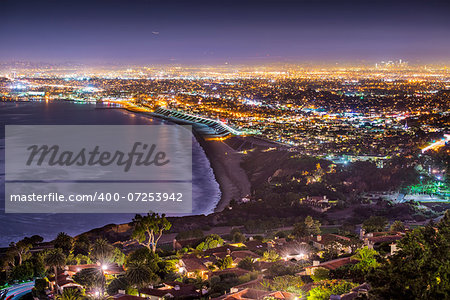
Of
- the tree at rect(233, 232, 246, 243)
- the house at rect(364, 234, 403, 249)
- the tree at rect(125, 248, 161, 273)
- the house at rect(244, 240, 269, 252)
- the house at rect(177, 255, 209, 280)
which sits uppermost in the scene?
the house at rect(364, 234, 403, 249)

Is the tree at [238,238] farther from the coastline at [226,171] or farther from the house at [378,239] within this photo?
the coastline at [226,171]

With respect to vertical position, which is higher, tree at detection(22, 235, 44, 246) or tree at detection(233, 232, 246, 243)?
tree at detection(233, 232, 246, 243)

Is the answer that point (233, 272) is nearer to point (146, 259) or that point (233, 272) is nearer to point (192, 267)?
point (192, 267)

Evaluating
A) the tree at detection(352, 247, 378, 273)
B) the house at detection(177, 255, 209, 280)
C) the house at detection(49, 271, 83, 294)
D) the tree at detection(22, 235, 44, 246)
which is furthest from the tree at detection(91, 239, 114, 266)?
the tree at detection(352, 247, 378, 273)

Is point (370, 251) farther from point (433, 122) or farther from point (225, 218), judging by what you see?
point (433, 122)

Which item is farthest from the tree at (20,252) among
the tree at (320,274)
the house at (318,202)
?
the house at (318,202)

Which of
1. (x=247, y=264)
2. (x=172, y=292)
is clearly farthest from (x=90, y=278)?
(x=247, y=264)

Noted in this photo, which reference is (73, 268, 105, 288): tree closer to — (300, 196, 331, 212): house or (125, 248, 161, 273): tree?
(125, 248, 161, 273): tree
